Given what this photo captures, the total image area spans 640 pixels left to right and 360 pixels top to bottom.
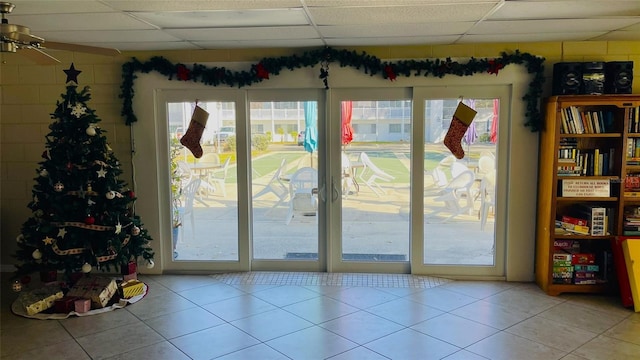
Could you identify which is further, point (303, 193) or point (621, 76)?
point (303, 193)

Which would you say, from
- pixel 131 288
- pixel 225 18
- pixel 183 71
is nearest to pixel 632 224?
pixel 225 18

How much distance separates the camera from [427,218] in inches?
194

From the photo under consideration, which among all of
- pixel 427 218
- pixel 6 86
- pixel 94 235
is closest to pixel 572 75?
pixel 427 218

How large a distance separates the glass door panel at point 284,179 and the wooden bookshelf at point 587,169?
221cm

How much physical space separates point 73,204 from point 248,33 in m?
2.07

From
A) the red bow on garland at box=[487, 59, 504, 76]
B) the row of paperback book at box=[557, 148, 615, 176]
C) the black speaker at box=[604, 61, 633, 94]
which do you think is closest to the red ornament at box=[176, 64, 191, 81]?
the red bow on garland at box=[487, 59, 504, 76]

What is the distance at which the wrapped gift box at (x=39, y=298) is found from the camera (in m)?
4.04

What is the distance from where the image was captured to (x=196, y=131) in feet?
16.3

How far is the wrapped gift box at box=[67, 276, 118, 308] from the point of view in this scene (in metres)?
4.18

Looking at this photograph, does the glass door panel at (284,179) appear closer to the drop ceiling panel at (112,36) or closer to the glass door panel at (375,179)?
the glass door panel at (375,179)

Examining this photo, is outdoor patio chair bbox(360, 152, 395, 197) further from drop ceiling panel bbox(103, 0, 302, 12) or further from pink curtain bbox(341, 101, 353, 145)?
drop ceiling panel bbox(103, 0, 302, 12)

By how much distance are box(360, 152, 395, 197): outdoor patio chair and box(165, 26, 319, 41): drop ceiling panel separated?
1.37 meters

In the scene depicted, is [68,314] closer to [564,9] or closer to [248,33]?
[248,33]

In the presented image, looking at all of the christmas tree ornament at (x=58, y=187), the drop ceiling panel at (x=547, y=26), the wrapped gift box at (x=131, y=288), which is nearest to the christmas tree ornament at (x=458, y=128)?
the drop ceiling panel at (x=547, y=26)
